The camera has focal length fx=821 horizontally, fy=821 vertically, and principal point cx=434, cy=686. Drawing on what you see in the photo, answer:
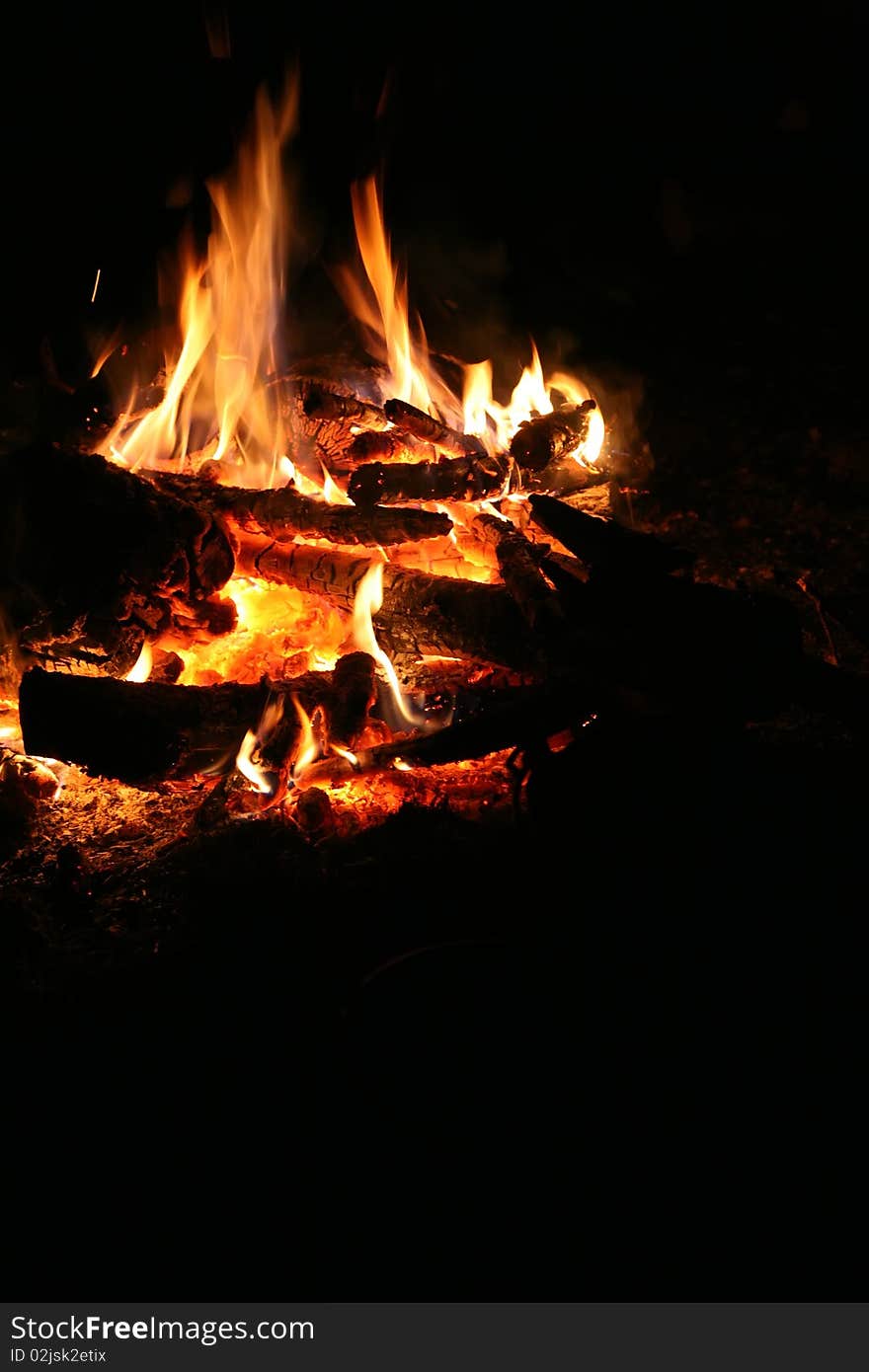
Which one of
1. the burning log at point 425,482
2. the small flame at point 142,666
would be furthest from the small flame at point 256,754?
the burning log at point 425,482

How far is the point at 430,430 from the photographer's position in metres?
4.59

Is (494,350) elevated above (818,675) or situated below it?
above

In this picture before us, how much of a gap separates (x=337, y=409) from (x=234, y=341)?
945 millimetres

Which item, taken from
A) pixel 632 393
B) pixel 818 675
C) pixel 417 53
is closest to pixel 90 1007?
pixel 818 675

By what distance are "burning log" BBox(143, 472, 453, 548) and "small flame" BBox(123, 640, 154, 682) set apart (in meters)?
0.71

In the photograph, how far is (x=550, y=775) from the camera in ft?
9.41

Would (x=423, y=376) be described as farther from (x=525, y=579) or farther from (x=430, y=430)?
(x=525, y=579)

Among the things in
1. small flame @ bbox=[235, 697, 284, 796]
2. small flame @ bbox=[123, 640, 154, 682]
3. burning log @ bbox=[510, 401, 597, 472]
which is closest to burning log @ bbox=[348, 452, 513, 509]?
burning log @ bbox=[510, 401, 597, 472]

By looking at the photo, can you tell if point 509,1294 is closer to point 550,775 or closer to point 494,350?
point 550,775

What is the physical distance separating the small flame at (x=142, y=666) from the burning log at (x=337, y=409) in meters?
1.83

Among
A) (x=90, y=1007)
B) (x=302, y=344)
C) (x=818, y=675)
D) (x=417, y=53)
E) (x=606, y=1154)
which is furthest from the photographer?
(x=417, y=53)

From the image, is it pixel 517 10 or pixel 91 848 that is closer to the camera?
pixel 91 848

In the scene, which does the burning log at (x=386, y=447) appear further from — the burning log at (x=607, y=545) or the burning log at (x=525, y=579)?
the burning log at (x=607, y=545)

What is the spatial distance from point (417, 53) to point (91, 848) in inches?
298
